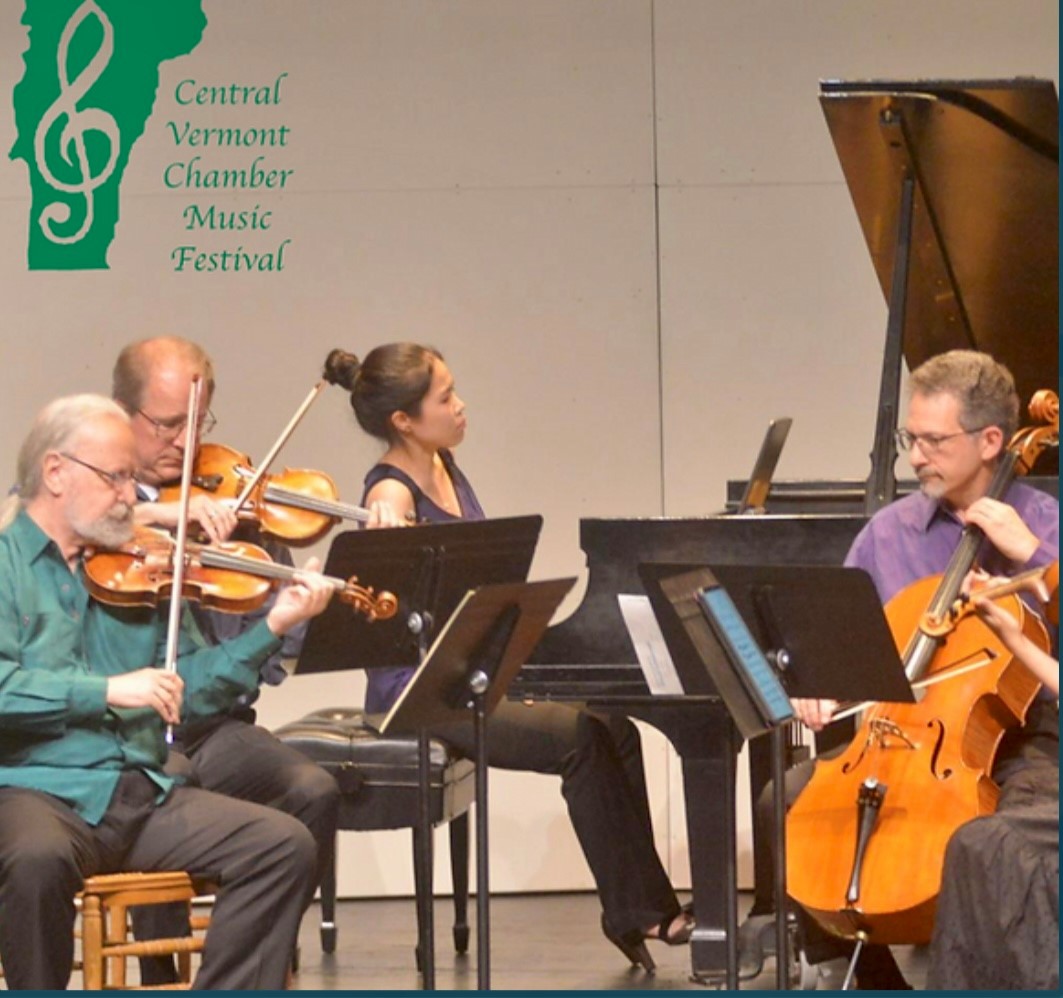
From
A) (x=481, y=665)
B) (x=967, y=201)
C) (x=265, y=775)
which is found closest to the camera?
(x=481, y=665)

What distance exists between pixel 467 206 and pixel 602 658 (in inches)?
78.9

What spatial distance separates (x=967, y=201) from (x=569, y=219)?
63.6 inches

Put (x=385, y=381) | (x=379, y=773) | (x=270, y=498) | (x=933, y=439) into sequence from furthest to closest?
(x=385, y=381)
(x=379, y=773)
(x=270, y=498)
(x=933, y=439)

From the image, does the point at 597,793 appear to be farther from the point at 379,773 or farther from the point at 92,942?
the point at 92,942

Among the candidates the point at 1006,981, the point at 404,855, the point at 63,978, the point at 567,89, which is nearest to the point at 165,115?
the point at 567,89

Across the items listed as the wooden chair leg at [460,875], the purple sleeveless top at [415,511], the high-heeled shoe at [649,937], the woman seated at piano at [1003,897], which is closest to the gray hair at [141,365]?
the purple sleeveless top at [415,511]

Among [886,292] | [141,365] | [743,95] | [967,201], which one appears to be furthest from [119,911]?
[743,95]

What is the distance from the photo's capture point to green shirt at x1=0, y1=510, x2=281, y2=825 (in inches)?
126

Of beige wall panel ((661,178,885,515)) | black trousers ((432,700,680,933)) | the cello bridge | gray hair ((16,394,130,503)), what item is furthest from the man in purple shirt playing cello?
beige wall panel ((661,178,885,515))

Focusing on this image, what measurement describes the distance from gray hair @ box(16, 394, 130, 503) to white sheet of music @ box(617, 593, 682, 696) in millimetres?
948

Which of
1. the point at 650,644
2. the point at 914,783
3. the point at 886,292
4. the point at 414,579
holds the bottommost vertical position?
the point at 914,783

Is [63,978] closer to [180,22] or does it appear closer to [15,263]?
[15,263]

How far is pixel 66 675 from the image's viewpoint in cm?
323

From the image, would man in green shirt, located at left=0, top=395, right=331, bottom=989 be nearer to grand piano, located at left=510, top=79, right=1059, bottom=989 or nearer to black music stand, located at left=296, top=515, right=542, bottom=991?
black music stand, located at left=296, top=515, right=542, bottom=991
